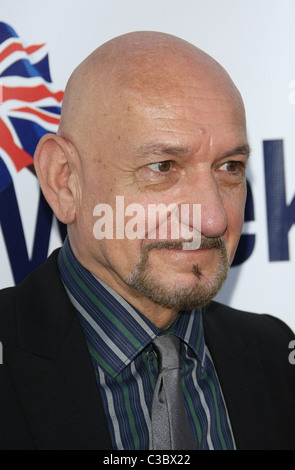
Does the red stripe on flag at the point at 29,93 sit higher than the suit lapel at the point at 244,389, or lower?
higher

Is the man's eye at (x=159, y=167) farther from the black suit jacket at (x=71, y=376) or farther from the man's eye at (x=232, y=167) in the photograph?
the black suit jacket at (x=71, y=376)

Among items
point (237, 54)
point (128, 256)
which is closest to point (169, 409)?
point (128, 256)

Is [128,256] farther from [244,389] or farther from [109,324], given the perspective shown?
[244,389]

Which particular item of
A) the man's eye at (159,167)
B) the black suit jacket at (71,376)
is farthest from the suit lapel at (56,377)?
the man's eye at (159,167)

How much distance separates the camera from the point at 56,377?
1.65m

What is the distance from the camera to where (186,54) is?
1.78 metres

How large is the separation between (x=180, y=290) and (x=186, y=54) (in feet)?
2.03

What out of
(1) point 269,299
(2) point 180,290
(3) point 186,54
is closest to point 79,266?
(2) point 180,290

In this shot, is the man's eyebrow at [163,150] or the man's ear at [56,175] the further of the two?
the man's ear at [56,175]

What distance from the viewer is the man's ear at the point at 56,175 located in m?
1.85

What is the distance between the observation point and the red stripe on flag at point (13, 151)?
2271 millimetres

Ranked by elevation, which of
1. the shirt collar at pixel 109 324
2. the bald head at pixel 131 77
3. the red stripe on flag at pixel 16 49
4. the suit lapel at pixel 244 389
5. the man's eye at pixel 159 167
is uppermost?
the red stripe on flag at pixel 16 49

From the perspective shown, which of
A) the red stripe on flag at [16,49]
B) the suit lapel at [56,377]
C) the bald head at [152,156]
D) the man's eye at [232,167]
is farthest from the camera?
the red stripe on flag at [16,49]

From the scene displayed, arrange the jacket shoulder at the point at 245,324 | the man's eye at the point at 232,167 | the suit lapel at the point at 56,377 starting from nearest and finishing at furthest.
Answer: the suit lapel at the point at 56,377
the man's eye at the point at 232,167
the jacket shoulder at the point at 245,324
